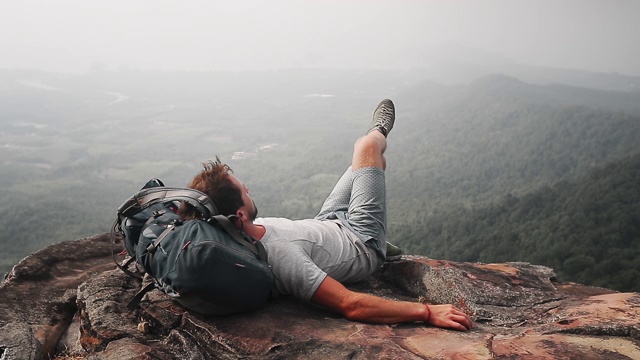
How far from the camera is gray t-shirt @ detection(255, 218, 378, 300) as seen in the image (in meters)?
4.18

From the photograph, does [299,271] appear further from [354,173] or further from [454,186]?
[454,186]

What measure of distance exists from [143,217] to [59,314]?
2.00 metres

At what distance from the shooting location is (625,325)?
12.6ft

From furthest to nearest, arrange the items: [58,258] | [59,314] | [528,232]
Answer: [528,232], [58,258], [59,314]

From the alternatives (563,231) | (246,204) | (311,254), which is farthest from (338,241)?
(563,231)

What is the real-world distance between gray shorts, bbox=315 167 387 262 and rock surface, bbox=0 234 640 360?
0.61m

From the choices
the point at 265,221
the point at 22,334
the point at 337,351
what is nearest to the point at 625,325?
the point at 337,351

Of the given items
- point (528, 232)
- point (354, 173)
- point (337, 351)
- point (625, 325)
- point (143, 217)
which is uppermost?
point (354, 173)

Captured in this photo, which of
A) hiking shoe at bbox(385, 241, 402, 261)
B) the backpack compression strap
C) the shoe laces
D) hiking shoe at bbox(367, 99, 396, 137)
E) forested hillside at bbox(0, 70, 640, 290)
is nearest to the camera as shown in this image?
the backpack compression strap

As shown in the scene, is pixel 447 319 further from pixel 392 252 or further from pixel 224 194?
pixel 224 194

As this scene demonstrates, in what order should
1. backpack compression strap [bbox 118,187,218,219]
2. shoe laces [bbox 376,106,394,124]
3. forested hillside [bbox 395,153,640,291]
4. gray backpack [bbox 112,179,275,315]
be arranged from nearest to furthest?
gray backpack [bbox 112,179,275,315] → backpack compression strap [bbox 118,187,218,219] → shoe laces [bbox 376,106,394,124] → forested hillside [bbox 395,153,640,291]

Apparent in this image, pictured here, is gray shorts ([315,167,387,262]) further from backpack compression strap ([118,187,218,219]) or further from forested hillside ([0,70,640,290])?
forested hillside ([0,70,640,290])

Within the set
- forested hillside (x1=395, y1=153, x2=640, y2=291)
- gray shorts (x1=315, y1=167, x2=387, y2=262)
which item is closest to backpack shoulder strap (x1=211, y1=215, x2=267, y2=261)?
gray shorts (x1=315, y1=167, x2=387, y2=262)

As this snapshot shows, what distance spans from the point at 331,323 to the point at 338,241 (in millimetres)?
914
